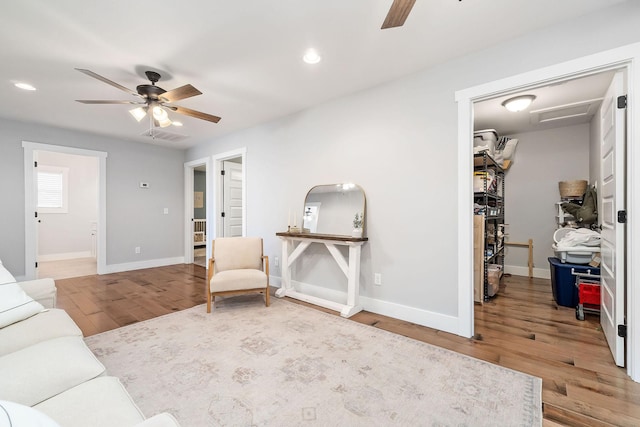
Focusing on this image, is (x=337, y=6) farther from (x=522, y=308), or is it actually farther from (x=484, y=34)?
(x=522, y=308)

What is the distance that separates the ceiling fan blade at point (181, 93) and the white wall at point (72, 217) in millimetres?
4997

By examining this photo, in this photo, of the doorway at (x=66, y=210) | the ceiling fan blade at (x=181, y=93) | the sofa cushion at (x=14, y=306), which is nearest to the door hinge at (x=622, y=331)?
the ceiling fan blade at (x=181, y=93)

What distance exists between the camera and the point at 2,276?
1.60 metres

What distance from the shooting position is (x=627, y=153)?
1879 millimetres

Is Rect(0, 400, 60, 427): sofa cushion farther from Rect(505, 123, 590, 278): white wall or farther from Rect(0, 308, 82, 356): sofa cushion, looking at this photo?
Rect(505, 123, 590, 278): white wall

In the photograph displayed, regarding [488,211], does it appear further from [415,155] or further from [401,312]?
[401,312]

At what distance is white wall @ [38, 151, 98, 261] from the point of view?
20.3ft

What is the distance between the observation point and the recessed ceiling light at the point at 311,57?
2426 mm

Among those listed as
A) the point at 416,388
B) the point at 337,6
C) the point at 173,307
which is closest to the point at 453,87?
the point at 337,6

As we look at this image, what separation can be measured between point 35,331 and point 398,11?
246cm

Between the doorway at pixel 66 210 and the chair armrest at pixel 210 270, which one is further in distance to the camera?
the doorway at pixel 66 210

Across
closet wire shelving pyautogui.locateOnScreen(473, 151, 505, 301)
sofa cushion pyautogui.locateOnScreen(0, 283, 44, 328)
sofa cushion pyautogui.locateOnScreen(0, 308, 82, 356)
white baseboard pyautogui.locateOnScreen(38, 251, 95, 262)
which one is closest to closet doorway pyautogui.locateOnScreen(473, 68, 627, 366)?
closet wire shelving pyautogui.locateOnScreen(473, 151, 505, 301)

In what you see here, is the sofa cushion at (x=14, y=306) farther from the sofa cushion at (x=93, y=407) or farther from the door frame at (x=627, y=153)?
the door frame at (x=627, y=153)

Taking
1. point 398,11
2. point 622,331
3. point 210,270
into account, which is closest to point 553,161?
point 622,331
